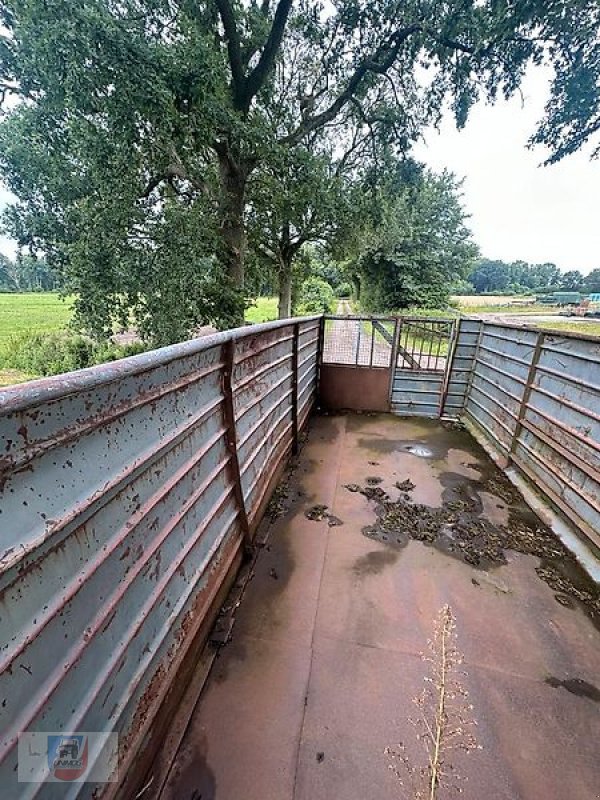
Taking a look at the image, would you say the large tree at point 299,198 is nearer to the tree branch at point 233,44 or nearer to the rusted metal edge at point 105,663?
the tree branch at point 233,44

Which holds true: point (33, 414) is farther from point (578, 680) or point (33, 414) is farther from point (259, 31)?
point (259, 31)

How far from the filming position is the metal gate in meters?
5.01

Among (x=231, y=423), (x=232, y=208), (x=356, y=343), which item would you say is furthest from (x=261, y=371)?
(x=232, y=208)

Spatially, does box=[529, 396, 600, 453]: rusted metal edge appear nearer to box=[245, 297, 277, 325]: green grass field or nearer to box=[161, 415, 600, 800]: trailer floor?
box=[161, 415, 600, 800]: trailer floor

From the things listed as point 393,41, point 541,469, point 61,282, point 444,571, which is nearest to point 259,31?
point 393,41

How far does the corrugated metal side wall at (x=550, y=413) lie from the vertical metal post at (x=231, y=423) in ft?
7.70

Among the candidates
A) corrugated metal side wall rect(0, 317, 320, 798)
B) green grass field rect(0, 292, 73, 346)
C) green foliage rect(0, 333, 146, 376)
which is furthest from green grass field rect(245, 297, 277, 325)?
green grass field rect(0, 292, 73, 346)

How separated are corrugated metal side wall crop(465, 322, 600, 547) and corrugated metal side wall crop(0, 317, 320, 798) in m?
2.52

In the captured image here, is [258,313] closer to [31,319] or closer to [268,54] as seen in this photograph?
[31,319]

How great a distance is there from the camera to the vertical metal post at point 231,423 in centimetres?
167

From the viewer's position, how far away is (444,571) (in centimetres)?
218

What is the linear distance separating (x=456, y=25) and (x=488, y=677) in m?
7.71

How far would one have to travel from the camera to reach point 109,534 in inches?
35.9
